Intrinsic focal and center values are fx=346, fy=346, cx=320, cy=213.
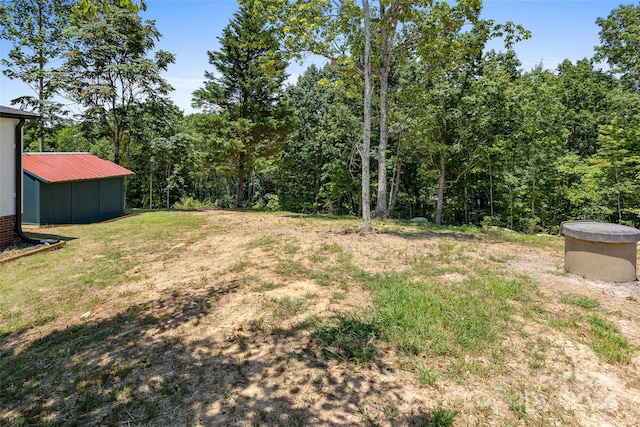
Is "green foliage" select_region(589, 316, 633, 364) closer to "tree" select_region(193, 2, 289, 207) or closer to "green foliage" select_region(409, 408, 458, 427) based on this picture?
"green foliage" select_region(409, 408, 458, 427)

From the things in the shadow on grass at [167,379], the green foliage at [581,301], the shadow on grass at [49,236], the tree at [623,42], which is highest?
the tree at [623,42]

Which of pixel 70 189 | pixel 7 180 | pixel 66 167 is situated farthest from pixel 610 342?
pixel 66 167

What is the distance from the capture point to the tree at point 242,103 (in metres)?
17.8

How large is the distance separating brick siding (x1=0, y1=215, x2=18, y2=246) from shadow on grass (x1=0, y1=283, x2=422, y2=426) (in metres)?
6.13

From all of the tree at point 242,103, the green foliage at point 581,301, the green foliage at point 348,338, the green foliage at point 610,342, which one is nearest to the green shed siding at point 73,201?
the tree at point 242,103

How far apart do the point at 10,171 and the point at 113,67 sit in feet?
35.5

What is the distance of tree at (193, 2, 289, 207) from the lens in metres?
17.8

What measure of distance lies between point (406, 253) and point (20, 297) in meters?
7.33

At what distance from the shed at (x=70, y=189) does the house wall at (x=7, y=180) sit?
3.19 meters

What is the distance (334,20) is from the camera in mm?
11828

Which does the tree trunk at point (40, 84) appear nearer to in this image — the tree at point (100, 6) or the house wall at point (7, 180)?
the house wall at point (7, 180)

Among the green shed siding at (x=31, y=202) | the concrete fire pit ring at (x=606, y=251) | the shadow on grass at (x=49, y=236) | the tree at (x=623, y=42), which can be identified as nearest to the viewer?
the concrete fire pit ring at (x=606, y=251)

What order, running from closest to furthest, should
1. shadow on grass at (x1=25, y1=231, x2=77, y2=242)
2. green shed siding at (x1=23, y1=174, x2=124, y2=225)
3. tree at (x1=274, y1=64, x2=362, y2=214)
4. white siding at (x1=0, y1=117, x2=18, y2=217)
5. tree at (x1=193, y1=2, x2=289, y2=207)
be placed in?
white siding at (x1=0, y1=117, x2=18, y2=217), shadow on grass at (x1=25, y1=231, x2=77, y2=242), green shed siding at (x1=23, y1=174, x2=124, y2=225), tree at (x1=193, y1=2, x2=289, y2=207), tree at (x1=274, y1=64, x2=362, y2=214)

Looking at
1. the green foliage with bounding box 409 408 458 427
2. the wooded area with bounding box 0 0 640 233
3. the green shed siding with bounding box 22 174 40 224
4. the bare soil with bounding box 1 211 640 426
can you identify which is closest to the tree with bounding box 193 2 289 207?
the wooded area with bounding box 0 0 640 233
